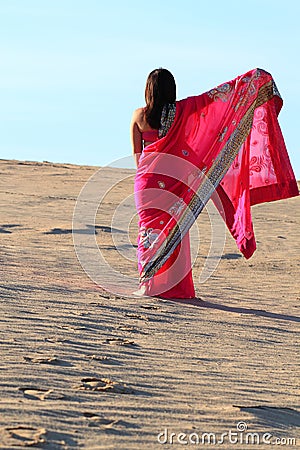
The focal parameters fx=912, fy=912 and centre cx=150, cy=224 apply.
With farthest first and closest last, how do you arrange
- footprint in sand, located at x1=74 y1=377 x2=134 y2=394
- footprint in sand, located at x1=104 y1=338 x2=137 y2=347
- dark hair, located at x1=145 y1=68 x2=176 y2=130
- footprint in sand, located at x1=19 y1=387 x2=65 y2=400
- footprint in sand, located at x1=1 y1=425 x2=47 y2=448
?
dark hair, located at x1=145 y1=68 x2=176 y2=130 → footprint in sand, located at x1=104 y1=338 x2=137 y2=347 → footprint in sand, located at x1=74 y1=377 x2=134 y2=394 → footprint in sand, located at x1=19 y1=387 x2=65 y2=400 → footprint in sand, located at x1=1 y1=425 x2=47 y2=448

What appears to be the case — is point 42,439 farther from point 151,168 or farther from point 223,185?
point 223,185

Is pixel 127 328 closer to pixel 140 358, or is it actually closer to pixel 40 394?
pixel 140 358

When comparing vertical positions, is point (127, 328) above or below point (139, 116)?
→ below

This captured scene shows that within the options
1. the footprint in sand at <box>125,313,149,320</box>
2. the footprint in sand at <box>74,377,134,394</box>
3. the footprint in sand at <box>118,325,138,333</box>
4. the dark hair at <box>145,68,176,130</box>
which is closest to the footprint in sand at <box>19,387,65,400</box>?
the footprint in sand at <box>74,377,134,394</box>

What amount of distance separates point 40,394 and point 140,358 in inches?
51.5

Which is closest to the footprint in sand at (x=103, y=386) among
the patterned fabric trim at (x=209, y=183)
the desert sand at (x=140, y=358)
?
the desert sand at (x=140, y=358)

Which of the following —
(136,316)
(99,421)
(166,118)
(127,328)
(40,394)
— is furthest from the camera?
(166,118)

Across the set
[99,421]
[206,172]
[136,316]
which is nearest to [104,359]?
[99,421]

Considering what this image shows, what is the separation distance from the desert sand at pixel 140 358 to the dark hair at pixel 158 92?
1.71 meters

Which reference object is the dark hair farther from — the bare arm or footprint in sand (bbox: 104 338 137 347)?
footprint in sand (bbox: 104 338 137 347)

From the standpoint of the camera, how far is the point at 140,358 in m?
6.02

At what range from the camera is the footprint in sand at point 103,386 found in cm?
508

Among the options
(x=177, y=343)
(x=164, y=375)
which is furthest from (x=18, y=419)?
(x=177, y=343)

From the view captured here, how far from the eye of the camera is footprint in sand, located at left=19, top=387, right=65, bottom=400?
15.6 feet
